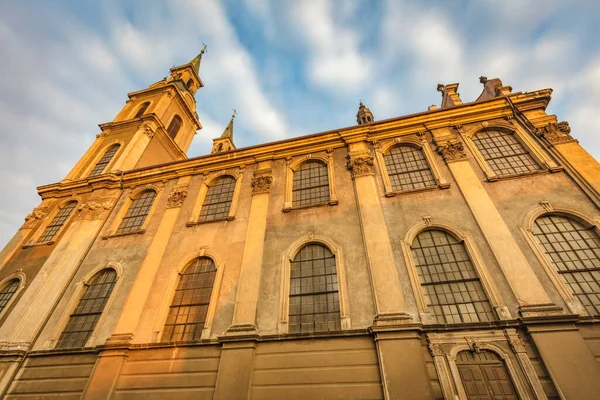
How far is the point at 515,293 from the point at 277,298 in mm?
6805

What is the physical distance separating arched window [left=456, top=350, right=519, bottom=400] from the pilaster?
158 cm

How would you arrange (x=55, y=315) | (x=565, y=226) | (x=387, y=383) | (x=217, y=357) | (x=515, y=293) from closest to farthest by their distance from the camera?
(x=387, y=383), (x=515, y=293), (x=217, y=357), (x=565, y=226), (x=55, y=315)

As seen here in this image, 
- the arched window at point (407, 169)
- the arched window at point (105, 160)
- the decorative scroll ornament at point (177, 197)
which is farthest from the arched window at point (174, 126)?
the arched window at point (407, 169)

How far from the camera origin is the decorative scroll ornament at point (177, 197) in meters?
14.1

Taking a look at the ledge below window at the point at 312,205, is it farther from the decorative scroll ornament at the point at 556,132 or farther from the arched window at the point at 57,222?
the arched window at the point at 57,222

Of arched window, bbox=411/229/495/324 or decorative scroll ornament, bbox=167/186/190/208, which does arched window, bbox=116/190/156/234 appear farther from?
arched window, bbox=411/229/495/324

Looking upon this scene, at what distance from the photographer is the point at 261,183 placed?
13336 millimetres

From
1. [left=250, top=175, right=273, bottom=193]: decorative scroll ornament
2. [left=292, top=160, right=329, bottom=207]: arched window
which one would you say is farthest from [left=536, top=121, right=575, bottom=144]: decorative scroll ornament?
[left=250, top=175, right=273, bottom=193]: decorative scroll ornament

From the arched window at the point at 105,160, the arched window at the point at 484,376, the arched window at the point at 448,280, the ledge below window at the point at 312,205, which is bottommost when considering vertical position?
the arched window at the point at 484,376

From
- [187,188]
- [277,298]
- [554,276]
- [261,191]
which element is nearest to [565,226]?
[554,276]

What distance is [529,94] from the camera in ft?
42.1

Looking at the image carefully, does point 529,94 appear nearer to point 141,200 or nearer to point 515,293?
point 515,293

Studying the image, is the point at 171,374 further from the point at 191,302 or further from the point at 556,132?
the point at 556,132

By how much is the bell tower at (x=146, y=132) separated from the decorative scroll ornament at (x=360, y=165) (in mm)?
14769
